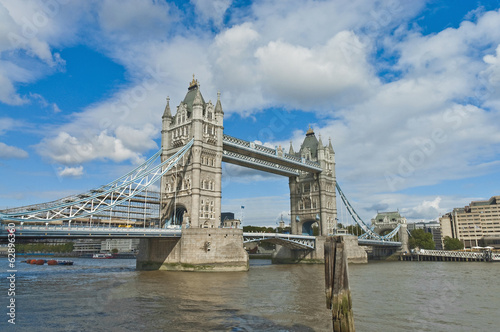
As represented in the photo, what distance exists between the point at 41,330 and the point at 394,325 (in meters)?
14.4

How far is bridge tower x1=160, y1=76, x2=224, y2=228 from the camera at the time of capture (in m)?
44.8

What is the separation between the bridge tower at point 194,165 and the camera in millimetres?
44750

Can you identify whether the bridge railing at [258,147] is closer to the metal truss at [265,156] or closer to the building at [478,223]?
the metal truss at [265,156]

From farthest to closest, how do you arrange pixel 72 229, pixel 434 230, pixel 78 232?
pixel 434 230
pixel 78 232
pixel 72 229

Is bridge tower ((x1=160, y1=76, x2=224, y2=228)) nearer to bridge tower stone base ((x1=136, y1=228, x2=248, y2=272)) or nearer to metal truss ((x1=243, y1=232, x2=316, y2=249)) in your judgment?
bridge tower stone base ((x1=136, y1=228, x2=248, y2=272))

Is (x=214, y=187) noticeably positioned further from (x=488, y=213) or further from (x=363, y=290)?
(x=488, y=213)

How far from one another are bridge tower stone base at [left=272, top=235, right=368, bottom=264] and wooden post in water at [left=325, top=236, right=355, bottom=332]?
47.1 metres

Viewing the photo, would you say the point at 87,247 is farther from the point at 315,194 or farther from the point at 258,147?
the point at 258,147

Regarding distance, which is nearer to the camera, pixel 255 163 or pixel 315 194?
pixel 255 163

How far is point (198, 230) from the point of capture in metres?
39.8

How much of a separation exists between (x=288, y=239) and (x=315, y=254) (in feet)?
24.8

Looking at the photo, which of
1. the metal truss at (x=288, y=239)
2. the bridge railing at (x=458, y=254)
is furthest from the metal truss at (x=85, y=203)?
the bridge railing at (x=458, y=254)

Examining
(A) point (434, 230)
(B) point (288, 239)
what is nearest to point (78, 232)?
(B) point (288, 239)

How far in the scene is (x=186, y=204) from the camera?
1767 inches
